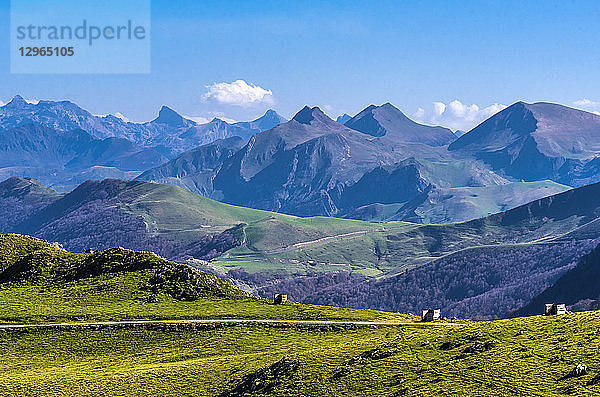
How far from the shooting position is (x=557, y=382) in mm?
41062

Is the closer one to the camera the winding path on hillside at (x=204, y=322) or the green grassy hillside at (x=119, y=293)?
the winding path on hillside at (x=204, y=322)

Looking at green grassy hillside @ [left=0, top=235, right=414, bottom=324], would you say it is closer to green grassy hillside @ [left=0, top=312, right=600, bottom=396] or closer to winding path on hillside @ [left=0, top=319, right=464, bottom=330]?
winding path on hillside @ [left=0, top=319, right=464, bottom=330]

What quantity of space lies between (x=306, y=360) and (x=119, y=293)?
2573 inches

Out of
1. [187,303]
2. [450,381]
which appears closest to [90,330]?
[187,303]

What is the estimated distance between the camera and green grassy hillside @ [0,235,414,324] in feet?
317

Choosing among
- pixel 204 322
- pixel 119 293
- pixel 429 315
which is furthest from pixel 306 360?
pixel 119 293

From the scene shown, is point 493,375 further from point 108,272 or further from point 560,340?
point 108,272

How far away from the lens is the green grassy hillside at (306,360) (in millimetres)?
44594

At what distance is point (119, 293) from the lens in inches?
4400

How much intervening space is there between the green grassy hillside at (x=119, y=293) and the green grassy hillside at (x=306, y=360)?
302 inches

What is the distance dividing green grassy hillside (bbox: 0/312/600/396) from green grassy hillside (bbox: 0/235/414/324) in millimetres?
7667

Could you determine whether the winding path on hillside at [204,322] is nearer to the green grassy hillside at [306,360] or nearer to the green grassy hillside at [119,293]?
the green grassy hillside at [306,360]

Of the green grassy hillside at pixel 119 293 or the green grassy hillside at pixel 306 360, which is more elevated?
the green grassy hillside at pixel 119 293

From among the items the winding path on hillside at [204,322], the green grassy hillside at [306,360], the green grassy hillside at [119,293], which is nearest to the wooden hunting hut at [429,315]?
the winding path on hillside at [204,322]
